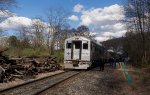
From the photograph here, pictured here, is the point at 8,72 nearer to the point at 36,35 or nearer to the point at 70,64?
the point at 70,64

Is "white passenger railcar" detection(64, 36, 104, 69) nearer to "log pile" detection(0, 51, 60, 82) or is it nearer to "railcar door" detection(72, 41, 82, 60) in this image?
"railcar door" detection(72, 41, 82, 60)

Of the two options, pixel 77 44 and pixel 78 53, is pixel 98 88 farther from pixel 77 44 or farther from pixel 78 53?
pixel 77 44

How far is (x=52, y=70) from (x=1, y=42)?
955 centimetres

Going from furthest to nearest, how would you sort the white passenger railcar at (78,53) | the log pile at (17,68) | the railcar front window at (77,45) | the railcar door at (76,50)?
the railcar front window at (77,45) < the railcar door at (76,50) < the white passenger railcar at (78,53) < the log pile at (17,68)

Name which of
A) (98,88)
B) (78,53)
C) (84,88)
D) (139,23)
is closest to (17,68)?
(84,88)

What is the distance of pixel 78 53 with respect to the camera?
31281mm

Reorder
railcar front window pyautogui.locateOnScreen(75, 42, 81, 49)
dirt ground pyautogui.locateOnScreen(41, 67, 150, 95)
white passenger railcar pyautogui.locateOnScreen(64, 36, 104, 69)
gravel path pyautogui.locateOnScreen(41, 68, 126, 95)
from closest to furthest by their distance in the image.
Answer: gravel path pyautogui.locateOnScreen(41, 68, 126, 95)
dirt ground pyautogui.locateOnScreen(41, 67, 150, 95)
white passenger railcar pyautogui.locateOnScreen(64, 36, 104, 69)
railcar front window pyautogui.locateOnScreen(75, 42, 81, 49)

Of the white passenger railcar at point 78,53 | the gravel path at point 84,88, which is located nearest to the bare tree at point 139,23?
the white passenger railcar at point 78,53

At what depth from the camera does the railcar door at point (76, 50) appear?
31128mm

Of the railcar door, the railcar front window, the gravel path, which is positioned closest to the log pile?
the railcar door

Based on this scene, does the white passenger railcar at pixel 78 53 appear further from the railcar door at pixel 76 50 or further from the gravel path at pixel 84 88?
the gravel path at pixel 84 88

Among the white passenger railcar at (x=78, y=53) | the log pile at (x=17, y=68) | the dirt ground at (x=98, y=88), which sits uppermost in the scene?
the white passenger railcar at (x=78, y=53)

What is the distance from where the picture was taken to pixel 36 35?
66.6 metres

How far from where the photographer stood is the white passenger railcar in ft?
101
